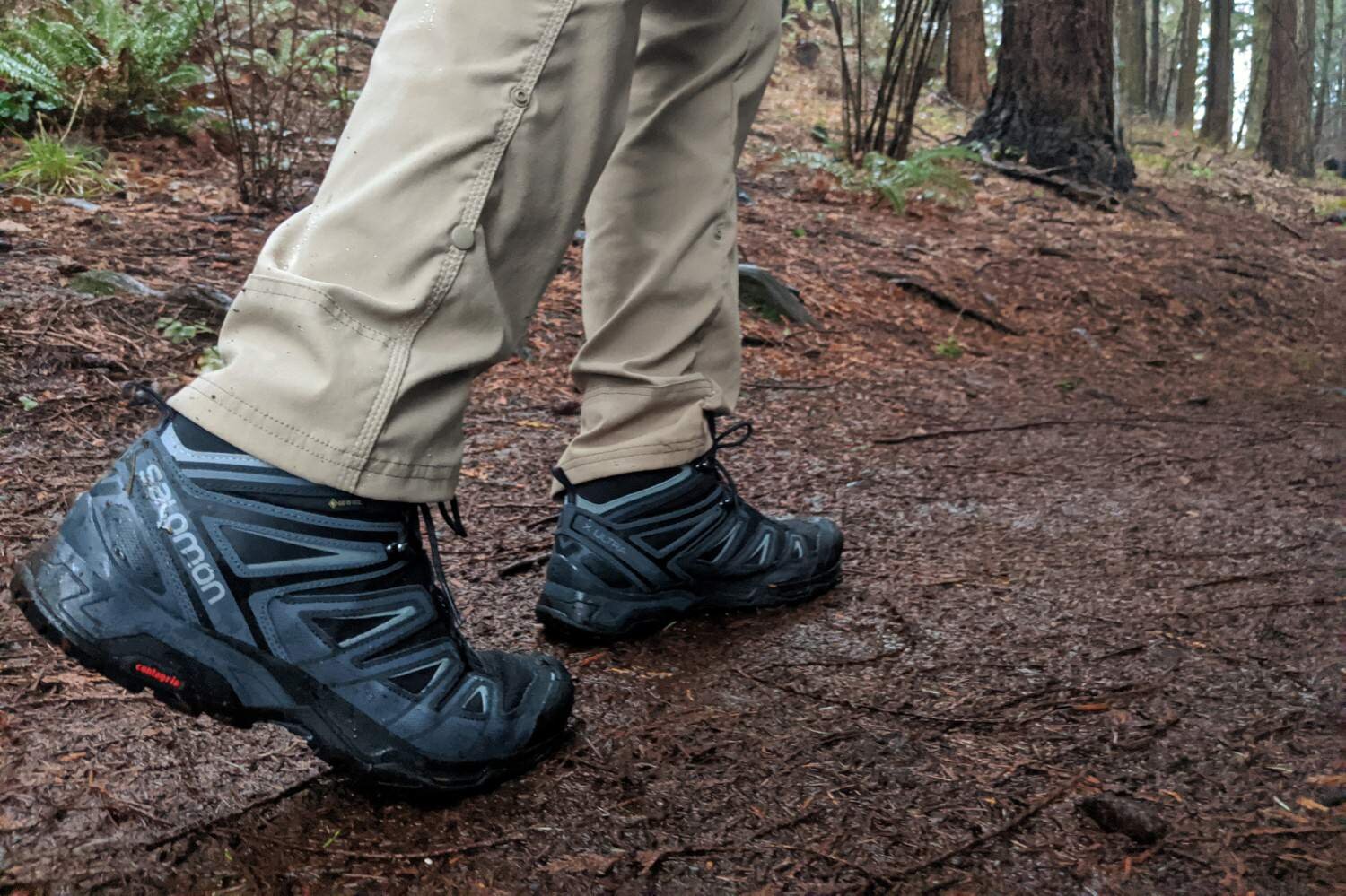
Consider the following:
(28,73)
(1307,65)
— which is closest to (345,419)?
(28,73)

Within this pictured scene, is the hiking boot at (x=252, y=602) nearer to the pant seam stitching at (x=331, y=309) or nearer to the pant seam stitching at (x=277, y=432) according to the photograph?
the pant seam stitching at (x=277, y=432)

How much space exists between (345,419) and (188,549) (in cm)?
23

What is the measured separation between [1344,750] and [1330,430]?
2.52 meters

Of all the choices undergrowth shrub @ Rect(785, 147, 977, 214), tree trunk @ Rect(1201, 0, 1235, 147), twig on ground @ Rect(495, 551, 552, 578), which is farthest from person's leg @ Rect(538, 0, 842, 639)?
tree trunk @ Rect(1201, 0, 1235, 147)

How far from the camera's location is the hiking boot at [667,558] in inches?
69.3

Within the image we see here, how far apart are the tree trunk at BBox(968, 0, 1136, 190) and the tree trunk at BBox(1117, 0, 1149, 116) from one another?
12.6 m

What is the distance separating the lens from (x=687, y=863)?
117 centimetres

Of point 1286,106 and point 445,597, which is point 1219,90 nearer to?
point 1286,106

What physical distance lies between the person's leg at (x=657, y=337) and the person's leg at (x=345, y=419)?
1.79 feet

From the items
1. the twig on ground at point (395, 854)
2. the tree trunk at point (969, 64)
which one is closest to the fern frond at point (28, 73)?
the twig on ground at point (395, 854)

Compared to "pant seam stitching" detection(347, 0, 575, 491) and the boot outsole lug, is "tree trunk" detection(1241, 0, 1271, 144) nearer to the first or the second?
"pant seam stitching" detection(347, 0, 575, 491)

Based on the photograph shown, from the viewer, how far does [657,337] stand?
5.92 feet

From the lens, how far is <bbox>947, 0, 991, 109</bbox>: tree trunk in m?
12.1

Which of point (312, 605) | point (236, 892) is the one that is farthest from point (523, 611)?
point (236, 892)
